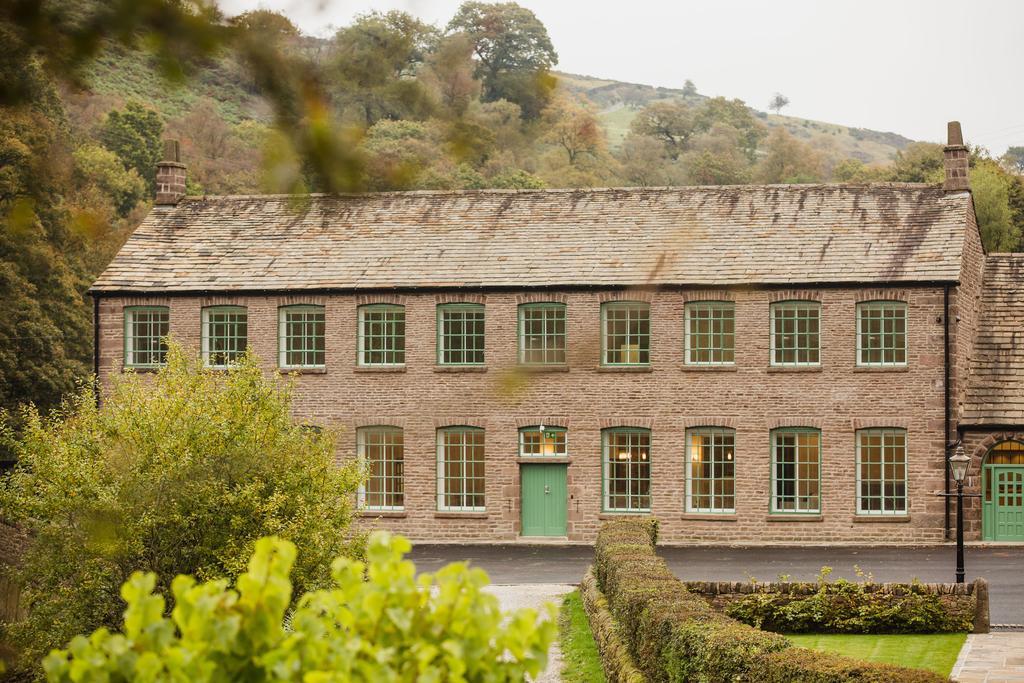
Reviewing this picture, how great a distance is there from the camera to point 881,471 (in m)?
30.9

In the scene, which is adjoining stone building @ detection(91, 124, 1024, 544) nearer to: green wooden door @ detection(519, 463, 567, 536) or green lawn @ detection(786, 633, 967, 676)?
green wooden door @ detection(519, 463, 567, 536)

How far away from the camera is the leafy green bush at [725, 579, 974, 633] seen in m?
19.4

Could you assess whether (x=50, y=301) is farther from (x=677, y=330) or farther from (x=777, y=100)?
(x=777, y=100)

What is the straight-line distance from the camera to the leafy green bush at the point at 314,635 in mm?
3602

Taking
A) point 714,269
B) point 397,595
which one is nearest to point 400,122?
point 397,595

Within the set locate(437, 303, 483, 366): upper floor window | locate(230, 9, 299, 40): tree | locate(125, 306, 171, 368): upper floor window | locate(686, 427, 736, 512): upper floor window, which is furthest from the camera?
locate(125, 306, 171, 368): upper floor window

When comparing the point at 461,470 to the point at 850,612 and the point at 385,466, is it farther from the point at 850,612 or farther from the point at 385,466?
the point at 850,612

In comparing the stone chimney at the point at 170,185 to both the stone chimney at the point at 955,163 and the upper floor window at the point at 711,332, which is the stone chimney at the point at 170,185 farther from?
the stone chimney at the point at 955,163

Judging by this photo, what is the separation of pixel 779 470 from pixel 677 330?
4.19 m

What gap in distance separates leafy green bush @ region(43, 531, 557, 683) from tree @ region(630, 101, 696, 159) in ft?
215

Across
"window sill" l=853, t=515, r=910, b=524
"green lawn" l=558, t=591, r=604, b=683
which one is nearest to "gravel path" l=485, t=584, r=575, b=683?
"green lawn" l=558, t=591, r=604, b=683

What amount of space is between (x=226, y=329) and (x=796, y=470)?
14829 millimetres

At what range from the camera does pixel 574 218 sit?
3412 centimetres

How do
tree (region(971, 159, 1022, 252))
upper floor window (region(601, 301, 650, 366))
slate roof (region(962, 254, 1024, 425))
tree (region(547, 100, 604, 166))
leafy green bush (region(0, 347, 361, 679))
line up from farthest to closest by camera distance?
tree (region(971, 159, 1022, 252))
upper floor window (region(601, 301, 650, 366))
slate roof (region(962, 254, 1024, 425))
leafy green bush (region(0, 347, 361, 679))
tree (region(547, 100, 604, 166))
